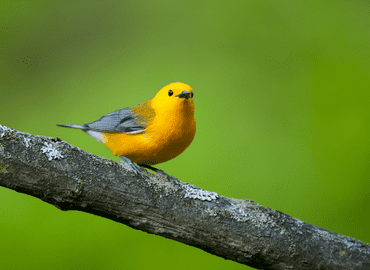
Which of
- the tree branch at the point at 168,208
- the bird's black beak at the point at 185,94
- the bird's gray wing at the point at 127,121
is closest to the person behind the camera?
the tree branch at the point at 168,208

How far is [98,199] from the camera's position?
1.54m

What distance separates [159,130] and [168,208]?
1.46 feet

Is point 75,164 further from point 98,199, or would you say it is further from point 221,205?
point 221,205

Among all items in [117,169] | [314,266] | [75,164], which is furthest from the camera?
[314,266]

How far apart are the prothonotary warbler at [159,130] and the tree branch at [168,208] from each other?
0.59 ft

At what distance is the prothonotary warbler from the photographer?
6.20 feet

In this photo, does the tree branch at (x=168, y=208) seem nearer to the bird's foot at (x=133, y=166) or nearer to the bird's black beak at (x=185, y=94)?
the bird's foot at (x=133, y=166)

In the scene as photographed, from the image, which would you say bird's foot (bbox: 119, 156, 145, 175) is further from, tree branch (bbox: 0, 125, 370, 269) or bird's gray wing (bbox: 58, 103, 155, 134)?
bird's gray wing (bbox: 58, 103, 155, 134)

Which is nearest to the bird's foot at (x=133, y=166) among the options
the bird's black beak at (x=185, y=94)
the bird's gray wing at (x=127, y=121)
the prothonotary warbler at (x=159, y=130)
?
the prothonotary warbler at (x=159, y=130)

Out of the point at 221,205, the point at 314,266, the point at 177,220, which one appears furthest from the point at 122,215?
the point at 314,266

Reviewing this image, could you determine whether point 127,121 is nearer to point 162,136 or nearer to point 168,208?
point 162,136

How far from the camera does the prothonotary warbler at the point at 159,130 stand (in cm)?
189

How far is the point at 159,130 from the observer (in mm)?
1905

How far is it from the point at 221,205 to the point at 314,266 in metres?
0.57
